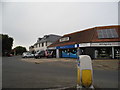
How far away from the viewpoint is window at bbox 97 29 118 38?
24741mm

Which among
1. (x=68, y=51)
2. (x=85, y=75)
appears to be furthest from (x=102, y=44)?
(x=85, y=75)

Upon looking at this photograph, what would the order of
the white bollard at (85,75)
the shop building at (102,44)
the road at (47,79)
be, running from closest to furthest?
the white bollard at (85,75), the road at (47,79), the shop building at (102,44)

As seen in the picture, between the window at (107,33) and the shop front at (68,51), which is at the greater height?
the window at (107,33)

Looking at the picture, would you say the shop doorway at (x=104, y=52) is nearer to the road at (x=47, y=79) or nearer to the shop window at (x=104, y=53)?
the shop window at (x=104, y=53)

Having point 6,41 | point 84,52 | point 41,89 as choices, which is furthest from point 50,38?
point 41,89

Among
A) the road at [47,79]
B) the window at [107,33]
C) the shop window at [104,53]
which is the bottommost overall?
the road at [47,79]

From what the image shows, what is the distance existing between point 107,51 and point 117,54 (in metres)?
1.84

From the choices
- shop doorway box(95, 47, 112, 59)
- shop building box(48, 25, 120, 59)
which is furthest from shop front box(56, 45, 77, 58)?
shop doorway box(95, 47, 112, 59)

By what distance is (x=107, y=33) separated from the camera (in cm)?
2577

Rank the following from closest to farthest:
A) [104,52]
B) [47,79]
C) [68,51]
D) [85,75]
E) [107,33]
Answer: [85,75] < [47,79] < [104,52] < [107,33] < [68,51]

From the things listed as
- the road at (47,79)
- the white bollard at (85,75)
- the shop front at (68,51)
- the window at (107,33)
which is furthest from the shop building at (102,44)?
the white bollard at (85,75)

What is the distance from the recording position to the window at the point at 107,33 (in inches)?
974

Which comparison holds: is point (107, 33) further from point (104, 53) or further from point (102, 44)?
point (104, 53)

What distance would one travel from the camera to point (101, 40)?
23.9 meters
